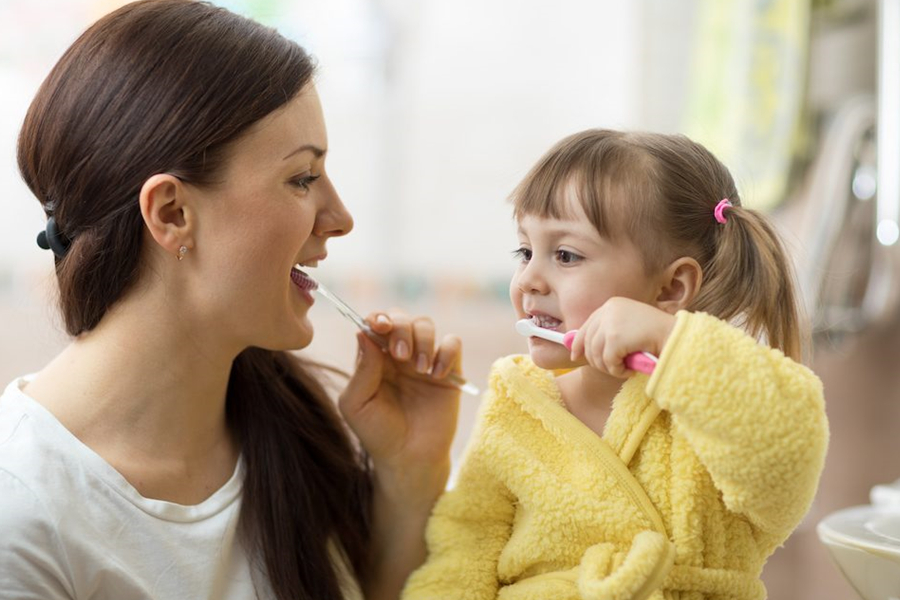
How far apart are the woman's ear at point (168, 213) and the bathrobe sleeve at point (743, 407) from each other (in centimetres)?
55

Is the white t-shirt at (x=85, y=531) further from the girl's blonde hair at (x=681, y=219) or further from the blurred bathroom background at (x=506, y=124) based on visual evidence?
the blurred bathroom background at (x=506, y=124)

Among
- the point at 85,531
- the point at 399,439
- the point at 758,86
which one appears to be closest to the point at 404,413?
the point at 399,439

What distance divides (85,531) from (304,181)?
456 mm

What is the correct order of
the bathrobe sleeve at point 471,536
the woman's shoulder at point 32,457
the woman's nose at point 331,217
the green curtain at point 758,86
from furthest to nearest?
1. the green curtain at point 758,86
2. the woman's nose at point 331,217
3. the bathrobe sleeve at point 471,536
4. the woman's shoulder at point 32,457

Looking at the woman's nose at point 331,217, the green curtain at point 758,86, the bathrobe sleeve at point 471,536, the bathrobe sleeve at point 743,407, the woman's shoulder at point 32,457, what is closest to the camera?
the bathrobe sleeve at point 743,407

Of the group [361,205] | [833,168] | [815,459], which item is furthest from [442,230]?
[815,459]

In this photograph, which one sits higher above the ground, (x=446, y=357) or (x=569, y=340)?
(x=569, y=340)

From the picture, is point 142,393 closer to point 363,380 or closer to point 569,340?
point 363,380

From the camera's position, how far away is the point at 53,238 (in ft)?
3.74

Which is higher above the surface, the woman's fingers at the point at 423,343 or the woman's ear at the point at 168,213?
the woman's ear at the point at 168,213

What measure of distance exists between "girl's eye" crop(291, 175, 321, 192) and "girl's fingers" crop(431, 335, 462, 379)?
276 millimetres

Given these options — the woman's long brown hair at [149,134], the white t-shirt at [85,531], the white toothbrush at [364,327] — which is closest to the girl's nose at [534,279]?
the white toothbrush at [364,327]

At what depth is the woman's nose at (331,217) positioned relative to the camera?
1.20 m

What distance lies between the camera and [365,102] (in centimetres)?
253
